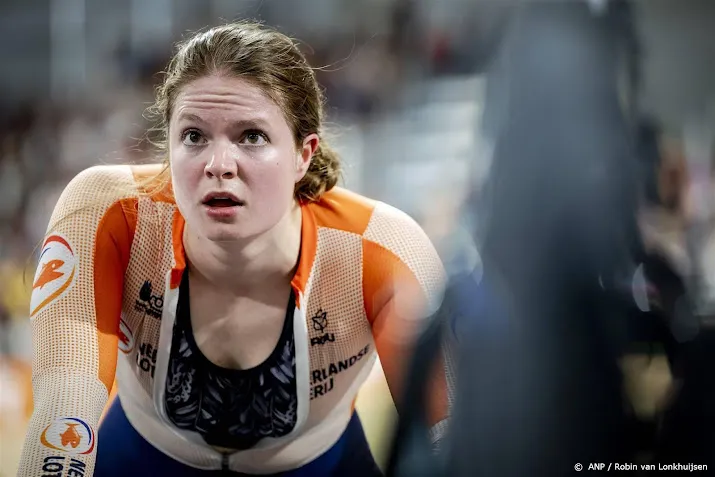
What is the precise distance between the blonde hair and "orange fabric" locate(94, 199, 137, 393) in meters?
0.12

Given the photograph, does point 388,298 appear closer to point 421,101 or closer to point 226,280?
point 226,280

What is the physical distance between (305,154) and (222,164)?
0.94ft

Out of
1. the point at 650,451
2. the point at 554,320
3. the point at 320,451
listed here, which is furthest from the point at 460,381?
the point at 320,451

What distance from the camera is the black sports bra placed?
1.98 m

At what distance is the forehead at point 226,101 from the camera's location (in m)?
1.81

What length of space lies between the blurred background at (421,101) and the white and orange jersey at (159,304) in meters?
0.20

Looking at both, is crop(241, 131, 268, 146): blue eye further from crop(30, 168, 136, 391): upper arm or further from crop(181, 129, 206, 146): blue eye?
crop(30, 168, 136, 391): upper arm

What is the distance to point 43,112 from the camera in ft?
18.8

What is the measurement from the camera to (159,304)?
1969 mm

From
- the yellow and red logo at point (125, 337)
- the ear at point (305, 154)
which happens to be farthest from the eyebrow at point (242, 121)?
the yellow and red logo at point (125, 337)

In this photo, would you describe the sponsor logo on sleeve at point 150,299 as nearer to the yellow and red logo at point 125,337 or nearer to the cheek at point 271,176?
the yellow and red logo at point 125,337

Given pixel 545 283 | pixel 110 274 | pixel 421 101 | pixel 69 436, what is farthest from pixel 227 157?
pixel 421 101

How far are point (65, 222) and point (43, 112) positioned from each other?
417 cm

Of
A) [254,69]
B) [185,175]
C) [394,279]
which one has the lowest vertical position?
[394,279]
